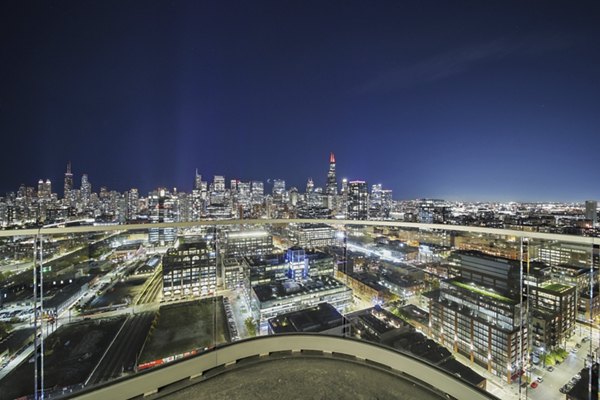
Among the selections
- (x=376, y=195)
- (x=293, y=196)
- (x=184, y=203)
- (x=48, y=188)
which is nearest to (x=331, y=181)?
(x=293, y=196)

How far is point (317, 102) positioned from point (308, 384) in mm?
23167

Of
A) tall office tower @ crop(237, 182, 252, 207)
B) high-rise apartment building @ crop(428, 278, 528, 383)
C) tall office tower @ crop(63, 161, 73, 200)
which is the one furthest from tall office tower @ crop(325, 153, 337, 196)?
high-rise apartment building @ crop(428, 278, 528, 383)

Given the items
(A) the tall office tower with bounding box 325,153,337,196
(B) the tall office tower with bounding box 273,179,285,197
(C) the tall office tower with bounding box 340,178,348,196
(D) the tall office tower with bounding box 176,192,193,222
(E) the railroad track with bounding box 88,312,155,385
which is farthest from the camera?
(B) the tall office tower with bounding box 273,179,285,197

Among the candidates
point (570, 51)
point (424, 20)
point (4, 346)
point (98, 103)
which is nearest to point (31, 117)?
point (98, 103)

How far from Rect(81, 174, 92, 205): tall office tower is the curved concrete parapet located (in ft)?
102

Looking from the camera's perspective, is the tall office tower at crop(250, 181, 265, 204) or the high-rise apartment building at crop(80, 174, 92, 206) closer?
the high-rise apartment building at crop(80, 174, 92, 206)

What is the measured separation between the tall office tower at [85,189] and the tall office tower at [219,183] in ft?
62.5

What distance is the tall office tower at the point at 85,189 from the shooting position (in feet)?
80.0

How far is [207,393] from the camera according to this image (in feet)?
4.09

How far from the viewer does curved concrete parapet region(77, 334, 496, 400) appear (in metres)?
1.17

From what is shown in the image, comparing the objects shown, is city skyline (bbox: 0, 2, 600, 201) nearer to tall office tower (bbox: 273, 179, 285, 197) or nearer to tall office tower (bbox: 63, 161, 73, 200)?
tall office tower (bbox: 63, 161, 73, 200)

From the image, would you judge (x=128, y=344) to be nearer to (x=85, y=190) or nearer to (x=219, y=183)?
(x=85, y=190)

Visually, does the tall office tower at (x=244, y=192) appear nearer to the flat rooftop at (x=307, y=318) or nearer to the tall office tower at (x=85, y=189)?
the tall office tower at (x=85, y=189)

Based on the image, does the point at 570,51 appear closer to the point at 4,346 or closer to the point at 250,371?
the point at 250,371
